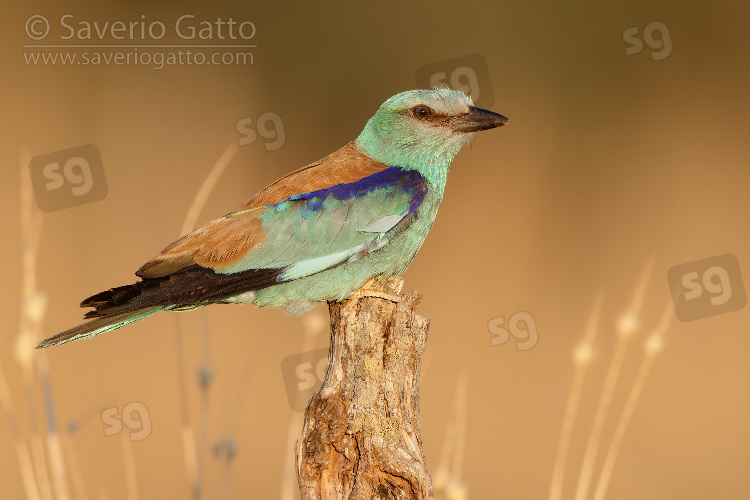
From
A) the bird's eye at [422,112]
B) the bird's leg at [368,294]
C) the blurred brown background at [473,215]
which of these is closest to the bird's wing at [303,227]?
the bird's leg at [368,294]

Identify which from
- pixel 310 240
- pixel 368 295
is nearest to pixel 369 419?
pixel 368 295

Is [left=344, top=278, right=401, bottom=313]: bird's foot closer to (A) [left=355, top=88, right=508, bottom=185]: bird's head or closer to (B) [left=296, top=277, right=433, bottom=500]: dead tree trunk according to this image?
(B) [left=296, top=277, right=433, bottom=500]: dead tree trunk

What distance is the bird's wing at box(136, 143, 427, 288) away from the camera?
3479mm

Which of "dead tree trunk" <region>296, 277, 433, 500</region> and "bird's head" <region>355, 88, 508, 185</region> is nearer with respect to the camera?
"dead tree trunk" <region>296, 277, 433, 500</region>

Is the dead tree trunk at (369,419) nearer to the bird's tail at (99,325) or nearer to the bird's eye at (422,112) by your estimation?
the bird's tail at (99,325)

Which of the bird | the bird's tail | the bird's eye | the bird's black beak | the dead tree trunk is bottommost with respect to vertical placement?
the dead tree trunk

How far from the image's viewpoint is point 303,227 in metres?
3.61

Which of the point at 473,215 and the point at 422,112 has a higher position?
the point at 422,112

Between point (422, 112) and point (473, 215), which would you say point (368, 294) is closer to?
point (422, 112)

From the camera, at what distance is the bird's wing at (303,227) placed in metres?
3.48

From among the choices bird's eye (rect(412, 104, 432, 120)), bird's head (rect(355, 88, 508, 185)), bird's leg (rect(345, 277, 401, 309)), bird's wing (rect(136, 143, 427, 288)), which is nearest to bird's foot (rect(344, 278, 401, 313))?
bird's leg (rect(345, 277, 401, 309))

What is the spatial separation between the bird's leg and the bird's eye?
0.76 meters

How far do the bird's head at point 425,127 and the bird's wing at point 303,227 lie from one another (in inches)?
7.5

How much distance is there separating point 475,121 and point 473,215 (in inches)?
128
